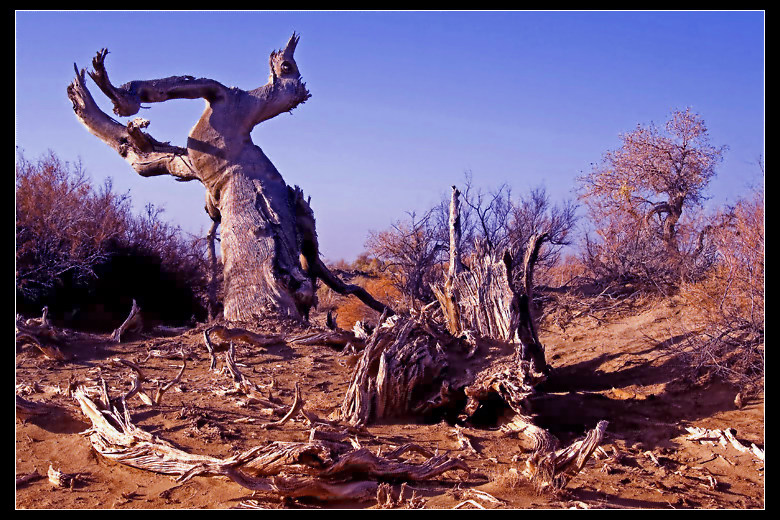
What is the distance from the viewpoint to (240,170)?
970cm

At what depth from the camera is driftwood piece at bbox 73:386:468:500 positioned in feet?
12.0

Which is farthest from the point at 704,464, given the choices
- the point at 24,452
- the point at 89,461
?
the point at 24,452

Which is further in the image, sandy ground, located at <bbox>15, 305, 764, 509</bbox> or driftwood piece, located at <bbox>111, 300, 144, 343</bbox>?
driftwood piece, located at <bbox>111, 300, 144, 343</bbox>

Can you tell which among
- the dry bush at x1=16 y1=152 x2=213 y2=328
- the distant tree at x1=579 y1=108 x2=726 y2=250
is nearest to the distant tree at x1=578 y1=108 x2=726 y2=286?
the distant tree at x1=579 y1=108 x2=726 y2=250

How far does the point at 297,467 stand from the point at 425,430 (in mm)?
1917

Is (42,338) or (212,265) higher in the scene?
(212,265)

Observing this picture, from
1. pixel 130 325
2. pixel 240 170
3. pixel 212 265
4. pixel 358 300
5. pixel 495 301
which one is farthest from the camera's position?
pixel 358 300

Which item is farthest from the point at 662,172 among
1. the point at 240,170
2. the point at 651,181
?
the point at 240,170

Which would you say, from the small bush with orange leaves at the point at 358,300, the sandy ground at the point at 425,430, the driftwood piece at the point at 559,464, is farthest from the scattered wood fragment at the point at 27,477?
the small bush with orange leaves at the point at 358,300

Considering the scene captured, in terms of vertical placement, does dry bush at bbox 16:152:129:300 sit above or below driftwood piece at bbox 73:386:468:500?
above

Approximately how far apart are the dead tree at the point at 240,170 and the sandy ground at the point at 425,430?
97 centimetres

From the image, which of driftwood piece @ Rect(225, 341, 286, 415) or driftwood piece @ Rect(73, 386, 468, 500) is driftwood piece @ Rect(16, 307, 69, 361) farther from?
driftwood piece @ Rect(73, 386, 468, 500)

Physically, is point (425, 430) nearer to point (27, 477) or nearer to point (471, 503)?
point (471, 503)

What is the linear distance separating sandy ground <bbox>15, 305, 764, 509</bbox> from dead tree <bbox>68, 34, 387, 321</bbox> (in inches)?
38.3
